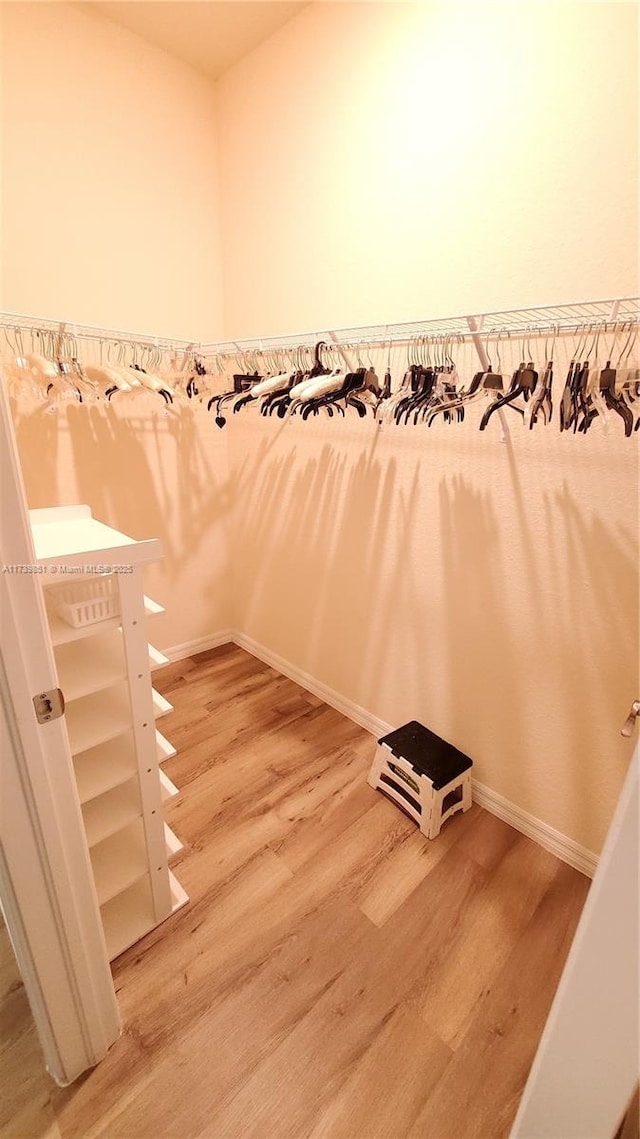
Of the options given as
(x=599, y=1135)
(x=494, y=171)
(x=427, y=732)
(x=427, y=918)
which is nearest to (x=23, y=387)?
(x=494, y=171)

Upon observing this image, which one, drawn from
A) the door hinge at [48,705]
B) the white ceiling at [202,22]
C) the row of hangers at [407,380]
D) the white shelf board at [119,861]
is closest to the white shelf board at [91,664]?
the door hinge at [48,705]

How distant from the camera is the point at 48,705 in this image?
2.63 ft

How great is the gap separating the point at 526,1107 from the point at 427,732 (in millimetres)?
1107

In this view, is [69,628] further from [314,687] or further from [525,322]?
[314,687]

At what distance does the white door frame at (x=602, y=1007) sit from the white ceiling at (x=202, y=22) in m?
2.85

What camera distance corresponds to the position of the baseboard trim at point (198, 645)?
279 centimetres

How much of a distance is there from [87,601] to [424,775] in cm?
132

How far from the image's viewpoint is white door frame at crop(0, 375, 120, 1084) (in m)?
0.72

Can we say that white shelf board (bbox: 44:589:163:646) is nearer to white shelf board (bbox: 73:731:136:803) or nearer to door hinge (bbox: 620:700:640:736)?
white shelf board (bbox: 73:731:136:803)

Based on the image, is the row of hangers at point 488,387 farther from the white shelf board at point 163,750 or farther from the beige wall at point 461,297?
the white shelf board at point 163,750

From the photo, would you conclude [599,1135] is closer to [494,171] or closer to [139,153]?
[494,171]

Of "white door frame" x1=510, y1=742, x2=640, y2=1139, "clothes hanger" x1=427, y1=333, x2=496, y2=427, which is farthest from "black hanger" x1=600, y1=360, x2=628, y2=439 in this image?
"white door frame" x1=510, y1=742, x2=640, y2=1139

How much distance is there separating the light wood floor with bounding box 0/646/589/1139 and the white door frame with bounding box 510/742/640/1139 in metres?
0.47

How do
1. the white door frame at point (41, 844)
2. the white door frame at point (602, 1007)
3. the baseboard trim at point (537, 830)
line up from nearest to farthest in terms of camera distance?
the white door frame at point (602, 1007), the white door frame at point (41, 844), the baseboard trim at point (537, 830)
